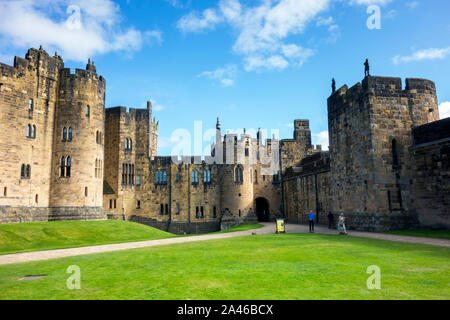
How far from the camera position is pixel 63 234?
24156 millimetres

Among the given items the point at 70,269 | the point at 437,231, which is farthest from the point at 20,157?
the point at 437,231

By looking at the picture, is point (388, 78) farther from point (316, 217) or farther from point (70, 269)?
point (70, 269)

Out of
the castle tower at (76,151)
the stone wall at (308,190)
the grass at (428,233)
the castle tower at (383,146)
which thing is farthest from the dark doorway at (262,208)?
the grass at (428,233)

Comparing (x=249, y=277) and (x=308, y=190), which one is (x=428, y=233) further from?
(x=308, y=190)

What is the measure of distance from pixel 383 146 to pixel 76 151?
27.6 meters

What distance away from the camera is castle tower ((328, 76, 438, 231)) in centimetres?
2180

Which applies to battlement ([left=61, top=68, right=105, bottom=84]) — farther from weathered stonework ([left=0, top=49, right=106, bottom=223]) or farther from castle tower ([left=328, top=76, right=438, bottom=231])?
castle tower ([left=328, top=76, right=438, bottom=231])

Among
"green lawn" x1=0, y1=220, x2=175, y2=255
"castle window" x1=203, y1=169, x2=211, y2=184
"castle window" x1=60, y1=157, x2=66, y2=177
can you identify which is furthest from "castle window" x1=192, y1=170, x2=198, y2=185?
"castle window" x1=60, y1=157, x2=66, y2=177

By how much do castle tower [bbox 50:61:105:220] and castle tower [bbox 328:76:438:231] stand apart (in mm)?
24643

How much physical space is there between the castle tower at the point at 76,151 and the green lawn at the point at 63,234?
3.33 meters

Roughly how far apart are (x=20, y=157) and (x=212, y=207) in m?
23.3

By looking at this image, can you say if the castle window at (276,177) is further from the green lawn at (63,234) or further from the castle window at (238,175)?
the green lawn at (63,234)

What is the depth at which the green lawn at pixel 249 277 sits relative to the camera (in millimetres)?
6414

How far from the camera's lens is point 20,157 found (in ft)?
91.5
